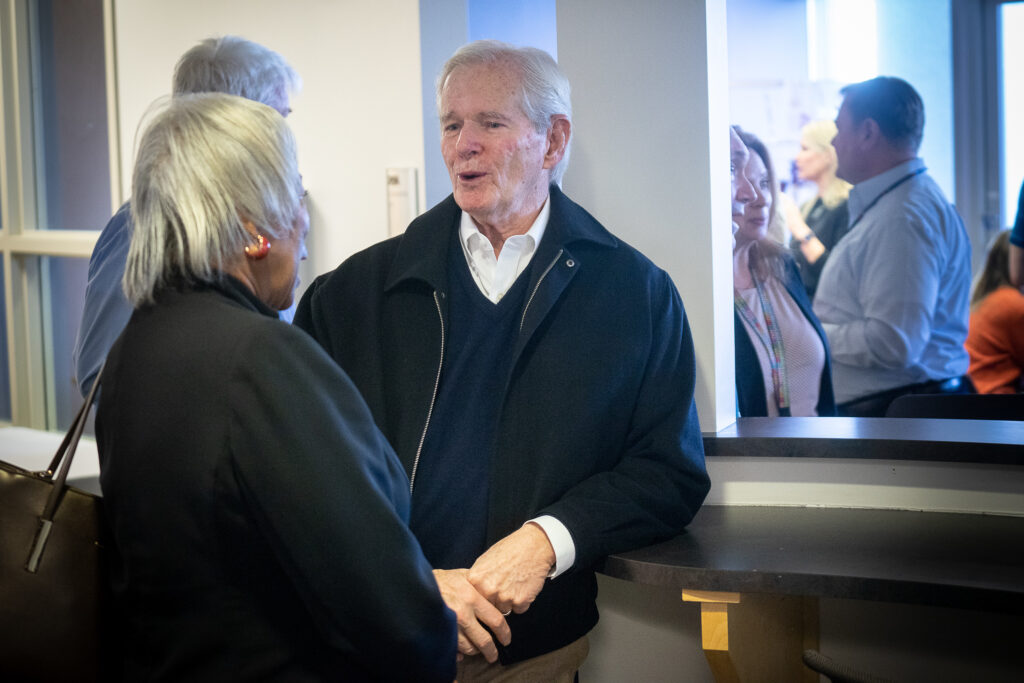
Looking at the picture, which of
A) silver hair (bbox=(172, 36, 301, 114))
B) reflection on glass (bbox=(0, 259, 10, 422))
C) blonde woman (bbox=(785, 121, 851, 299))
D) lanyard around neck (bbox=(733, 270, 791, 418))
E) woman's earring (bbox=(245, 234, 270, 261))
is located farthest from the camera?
blonde woman (bbox=(785, 121, 851, 299))

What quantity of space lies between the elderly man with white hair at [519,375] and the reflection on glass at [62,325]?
2243 mm

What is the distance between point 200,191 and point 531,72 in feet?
2.84

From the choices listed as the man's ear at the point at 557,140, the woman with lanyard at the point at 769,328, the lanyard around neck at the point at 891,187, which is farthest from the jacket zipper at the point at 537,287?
the lanyard around neck at the point at 891,187

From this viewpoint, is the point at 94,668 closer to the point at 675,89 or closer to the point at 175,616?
the point at 175,616

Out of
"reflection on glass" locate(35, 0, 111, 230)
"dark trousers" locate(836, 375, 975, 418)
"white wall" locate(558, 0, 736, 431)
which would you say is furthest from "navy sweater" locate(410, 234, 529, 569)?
"reflection on glass" locate(35, 0, 111, 230)

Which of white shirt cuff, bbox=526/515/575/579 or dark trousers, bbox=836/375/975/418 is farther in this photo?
dark trousers, bbox=836/375/975/418

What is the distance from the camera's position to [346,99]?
2.66 meters

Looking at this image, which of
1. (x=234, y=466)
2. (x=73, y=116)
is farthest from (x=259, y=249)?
(x=73, y=116)

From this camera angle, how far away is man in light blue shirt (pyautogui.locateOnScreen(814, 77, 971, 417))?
319 cm

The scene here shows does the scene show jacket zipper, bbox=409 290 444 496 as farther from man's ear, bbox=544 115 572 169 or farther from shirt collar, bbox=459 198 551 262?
man's ear, bbox=544 115 572 169

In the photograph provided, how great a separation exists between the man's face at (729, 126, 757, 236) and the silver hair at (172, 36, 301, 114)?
47.7 inches

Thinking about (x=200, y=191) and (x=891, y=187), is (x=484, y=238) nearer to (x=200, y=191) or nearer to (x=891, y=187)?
(x=200, y=191)

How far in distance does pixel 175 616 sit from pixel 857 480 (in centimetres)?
131

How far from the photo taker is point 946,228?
3295 millimetres
